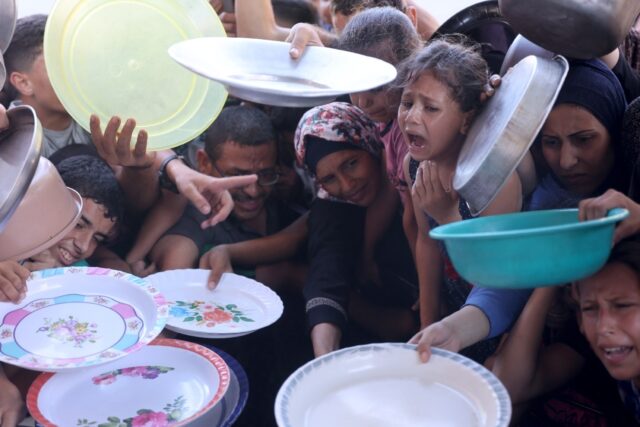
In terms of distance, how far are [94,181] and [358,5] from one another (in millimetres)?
777

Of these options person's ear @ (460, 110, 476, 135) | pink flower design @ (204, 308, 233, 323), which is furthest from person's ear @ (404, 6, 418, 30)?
pink flower design @ (204, 308, 233, 323)

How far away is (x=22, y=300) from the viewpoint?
1520 mm

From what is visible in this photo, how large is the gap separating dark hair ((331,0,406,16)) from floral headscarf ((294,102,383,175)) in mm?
242

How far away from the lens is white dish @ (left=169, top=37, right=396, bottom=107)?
4.38ft

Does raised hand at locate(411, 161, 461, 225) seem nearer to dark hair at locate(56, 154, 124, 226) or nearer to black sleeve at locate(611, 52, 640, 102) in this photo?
black sleeve at locate(611, 52, 640, 102)

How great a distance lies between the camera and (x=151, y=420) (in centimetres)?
139

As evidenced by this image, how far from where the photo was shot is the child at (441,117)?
1.45m

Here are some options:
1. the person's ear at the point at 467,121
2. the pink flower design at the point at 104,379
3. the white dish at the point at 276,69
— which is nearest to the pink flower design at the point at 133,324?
the pink flower design at the point at 104,379

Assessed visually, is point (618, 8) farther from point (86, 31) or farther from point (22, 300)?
point (22, 300)

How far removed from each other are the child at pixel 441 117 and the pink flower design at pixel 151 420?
63 cm

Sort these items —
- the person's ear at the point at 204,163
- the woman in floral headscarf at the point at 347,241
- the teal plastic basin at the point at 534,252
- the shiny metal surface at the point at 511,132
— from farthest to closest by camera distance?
1. the person's ear at the point at 204,163
2. the woman in floral headscarf at the point at 347,241
3. the shiny metal surface at the point at 511,132
4. the teal plastic basin at the point at 534,252

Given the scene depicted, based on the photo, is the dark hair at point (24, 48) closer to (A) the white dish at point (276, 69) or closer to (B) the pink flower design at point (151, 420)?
(A) the white dish at point (276, 69)

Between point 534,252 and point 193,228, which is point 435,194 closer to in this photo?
point 534,252

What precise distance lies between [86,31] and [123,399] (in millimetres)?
784
